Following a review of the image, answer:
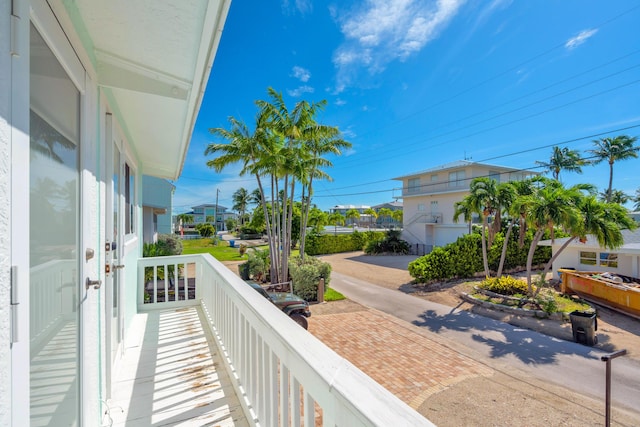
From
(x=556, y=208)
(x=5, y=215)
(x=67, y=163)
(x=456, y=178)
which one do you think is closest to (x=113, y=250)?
(x=67, y=163)

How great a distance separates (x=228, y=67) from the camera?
26.3 ft

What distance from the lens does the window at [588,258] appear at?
12337 mm

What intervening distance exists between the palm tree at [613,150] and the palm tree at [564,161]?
114cm

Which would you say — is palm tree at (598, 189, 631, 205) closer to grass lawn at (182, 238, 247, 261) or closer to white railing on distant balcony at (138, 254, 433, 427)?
grass lawn at (182, 238, 247, 261)

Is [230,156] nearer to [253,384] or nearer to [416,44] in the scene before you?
[416,44]

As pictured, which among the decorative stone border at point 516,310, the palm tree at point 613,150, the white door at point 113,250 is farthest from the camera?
the palm tree at point 613,150

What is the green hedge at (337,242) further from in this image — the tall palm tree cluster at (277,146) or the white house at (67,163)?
the white house at (67,163)

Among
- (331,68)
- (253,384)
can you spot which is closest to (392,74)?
(331,68)

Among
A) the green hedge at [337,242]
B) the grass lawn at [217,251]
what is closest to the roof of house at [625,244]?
the green hedge at [337,242]

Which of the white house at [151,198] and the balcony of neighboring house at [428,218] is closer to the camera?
the white house at [151,198]

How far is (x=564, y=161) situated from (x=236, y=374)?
34.6 metres

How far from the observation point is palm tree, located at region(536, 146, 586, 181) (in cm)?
2653

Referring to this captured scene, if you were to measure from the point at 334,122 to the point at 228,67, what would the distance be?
4751 millimetres

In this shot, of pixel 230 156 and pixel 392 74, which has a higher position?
pixel 392 74
